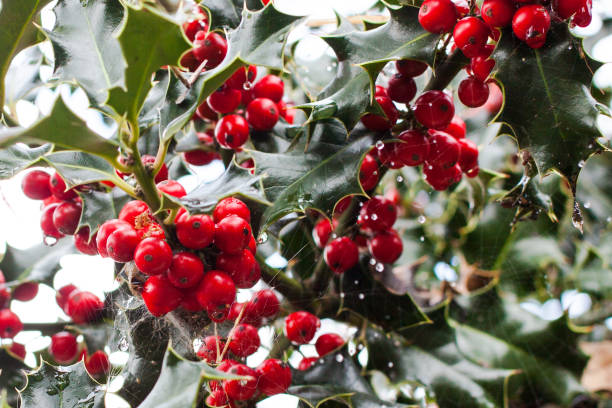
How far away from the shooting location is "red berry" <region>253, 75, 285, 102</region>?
2.86ft

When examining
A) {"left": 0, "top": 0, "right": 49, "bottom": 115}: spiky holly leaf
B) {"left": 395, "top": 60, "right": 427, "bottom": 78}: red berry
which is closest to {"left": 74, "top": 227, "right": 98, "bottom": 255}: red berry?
{"left": 0, "top": 0, "right": 49, "bottom": 115}: spiky holly leaf

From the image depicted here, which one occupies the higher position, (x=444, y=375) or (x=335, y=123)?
(x=335, y=123)

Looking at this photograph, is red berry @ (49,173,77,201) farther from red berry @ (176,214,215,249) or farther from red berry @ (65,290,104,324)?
red berry @ (176,214,215,249)

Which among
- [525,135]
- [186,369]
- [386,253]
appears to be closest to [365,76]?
[525,135]

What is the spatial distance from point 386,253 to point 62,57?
599mm

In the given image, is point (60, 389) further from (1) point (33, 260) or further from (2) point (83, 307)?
(1) point (33, 260)

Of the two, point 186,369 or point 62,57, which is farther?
point 62,57

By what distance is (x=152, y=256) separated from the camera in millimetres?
567

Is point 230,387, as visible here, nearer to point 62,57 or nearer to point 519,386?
point 62,57

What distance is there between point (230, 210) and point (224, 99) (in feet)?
0.87

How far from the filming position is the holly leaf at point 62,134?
1.48 feet

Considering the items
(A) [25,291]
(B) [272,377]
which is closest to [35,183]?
(A) [25,291]

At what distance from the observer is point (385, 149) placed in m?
0.76

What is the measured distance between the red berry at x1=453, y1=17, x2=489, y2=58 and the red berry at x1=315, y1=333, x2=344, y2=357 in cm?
51
